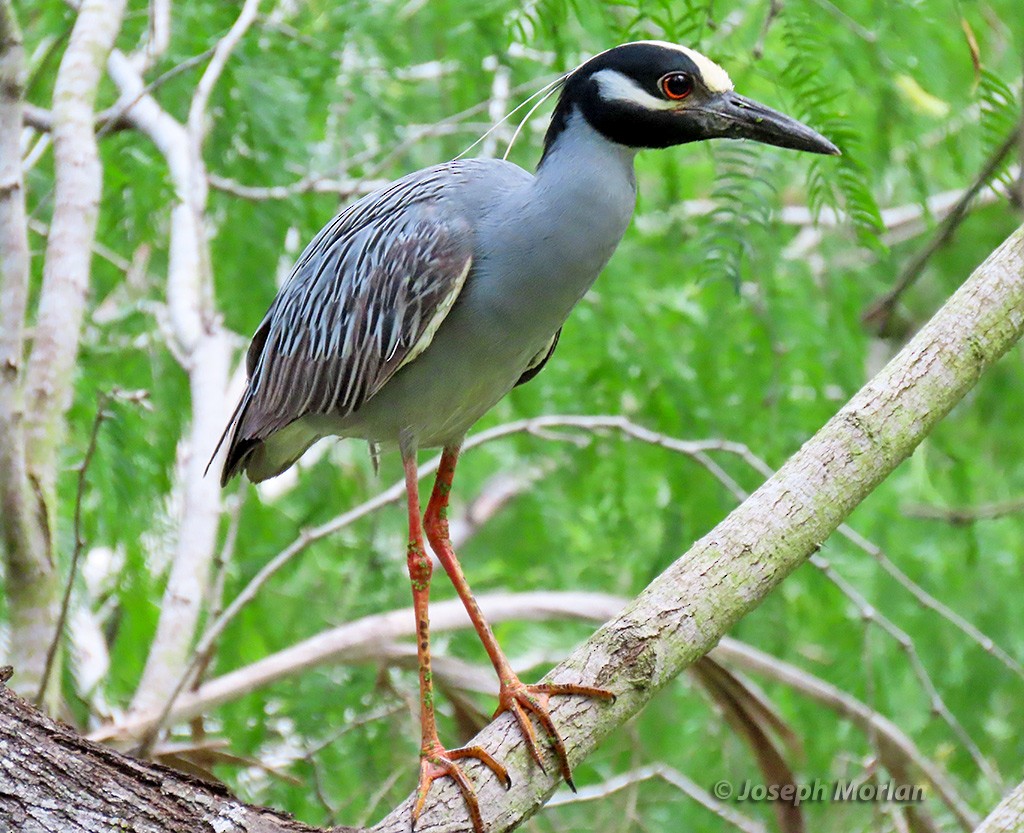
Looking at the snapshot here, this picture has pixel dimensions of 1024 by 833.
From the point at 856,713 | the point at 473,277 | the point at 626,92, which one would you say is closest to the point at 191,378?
the point at 473,277

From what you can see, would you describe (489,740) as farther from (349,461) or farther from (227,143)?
(349,461)

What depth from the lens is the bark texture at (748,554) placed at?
3152 mm

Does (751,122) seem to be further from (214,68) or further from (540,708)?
(214,68)

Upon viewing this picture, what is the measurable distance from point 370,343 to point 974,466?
552 cm

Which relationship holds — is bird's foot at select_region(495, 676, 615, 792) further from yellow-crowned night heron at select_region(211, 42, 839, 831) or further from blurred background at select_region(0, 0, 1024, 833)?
blurred background at select_region(0, 0, 1024, 833)

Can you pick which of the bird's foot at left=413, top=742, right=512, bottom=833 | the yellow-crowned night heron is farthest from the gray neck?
the bird's foot at left=413, top=742, right=512, bottom=833

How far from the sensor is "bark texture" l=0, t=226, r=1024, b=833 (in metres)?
3.15

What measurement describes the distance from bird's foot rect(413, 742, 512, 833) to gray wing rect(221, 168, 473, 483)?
3.88 feet

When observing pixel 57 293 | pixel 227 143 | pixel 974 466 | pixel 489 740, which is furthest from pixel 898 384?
pixel 974 466

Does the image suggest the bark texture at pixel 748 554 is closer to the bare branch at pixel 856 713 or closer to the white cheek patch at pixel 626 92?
the white cheek patch at pixel 626 92

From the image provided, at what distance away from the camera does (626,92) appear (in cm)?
362

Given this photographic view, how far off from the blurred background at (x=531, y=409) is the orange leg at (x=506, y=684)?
815mm

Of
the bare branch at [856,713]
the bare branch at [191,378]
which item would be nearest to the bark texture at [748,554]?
the bare branch at [856,713]

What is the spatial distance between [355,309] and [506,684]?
52.8 inches
